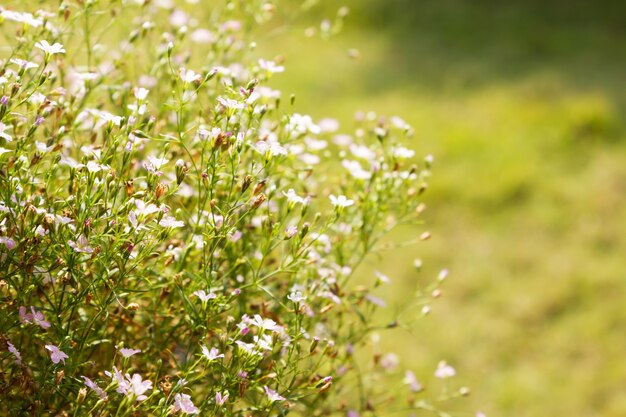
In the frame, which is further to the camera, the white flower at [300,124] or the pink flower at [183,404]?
the white flower at [300,124]

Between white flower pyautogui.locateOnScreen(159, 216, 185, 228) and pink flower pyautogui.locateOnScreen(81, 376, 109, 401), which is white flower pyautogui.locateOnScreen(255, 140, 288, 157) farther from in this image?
pink flower pyautogui.locateOnScreen(81, 376, 109, 401)

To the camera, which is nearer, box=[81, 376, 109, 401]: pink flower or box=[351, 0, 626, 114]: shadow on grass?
box=[81, 376, 109, 401]: pink flower

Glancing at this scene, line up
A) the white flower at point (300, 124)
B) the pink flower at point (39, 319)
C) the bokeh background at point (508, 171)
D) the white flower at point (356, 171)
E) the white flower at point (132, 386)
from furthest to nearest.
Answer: the bokeh background at point (508, 171)
the white flower at point (356, 171)
the white flower at point (300, 124)
the pink flower at point (39, 319)
the white flower at point (132, 386)

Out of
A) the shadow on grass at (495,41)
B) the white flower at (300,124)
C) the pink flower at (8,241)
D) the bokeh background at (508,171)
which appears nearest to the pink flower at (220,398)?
the pink flower at (8,241)

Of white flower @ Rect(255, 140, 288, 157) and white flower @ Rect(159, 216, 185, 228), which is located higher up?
white flower @ Rect(255, 140, 288, 157)

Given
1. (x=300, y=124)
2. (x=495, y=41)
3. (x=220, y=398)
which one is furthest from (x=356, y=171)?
(x=495, y=41)

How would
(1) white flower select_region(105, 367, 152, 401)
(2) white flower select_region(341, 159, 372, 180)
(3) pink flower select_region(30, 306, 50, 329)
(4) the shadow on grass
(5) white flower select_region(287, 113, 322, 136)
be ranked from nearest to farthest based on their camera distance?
1. (1) white flower select_region(105, 367, 152, 401)
2. (3) pink flower select_region(30, 306, 50, 329)
3. (5) white flower select_region(287, 113, 322, 136)
4. (2) white flower select_region(341, 159, 372, 180)
5. (4) the shadow on grass

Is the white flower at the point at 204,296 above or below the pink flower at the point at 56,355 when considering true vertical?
above

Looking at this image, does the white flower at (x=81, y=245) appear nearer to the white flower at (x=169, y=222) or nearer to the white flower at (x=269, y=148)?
the white flower at (x=169, y=222)

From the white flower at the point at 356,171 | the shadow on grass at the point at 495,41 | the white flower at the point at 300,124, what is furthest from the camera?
the shadow on grass at the point at 495,41

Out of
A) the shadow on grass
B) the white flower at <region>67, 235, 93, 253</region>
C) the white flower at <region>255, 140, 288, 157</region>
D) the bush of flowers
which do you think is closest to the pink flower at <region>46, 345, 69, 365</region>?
the bush of flowers
